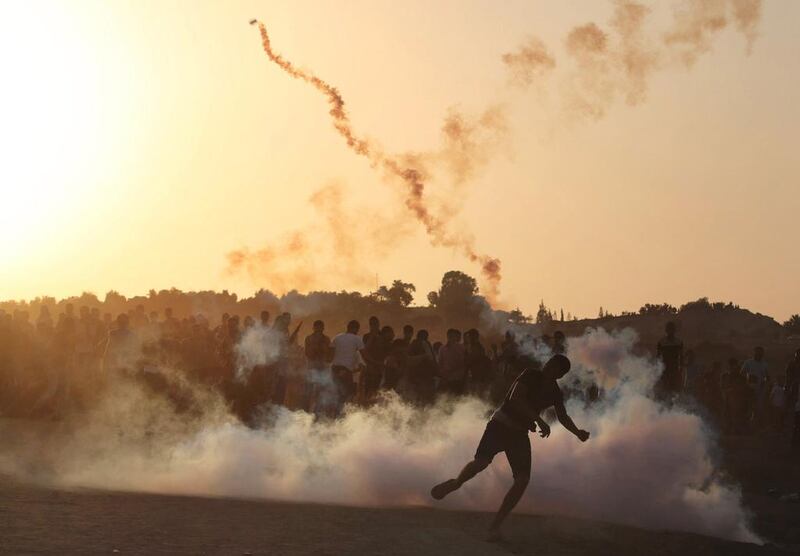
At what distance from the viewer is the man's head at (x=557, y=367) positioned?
491 inches

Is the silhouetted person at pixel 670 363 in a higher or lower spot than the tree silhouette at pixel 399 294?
lower

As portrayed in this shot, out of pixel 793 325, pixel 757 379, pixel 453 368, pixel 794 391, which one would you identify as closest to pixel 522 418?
pixel 453 368

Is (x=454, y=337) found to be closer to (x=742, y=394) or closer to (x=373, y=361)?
(x=373, y=361)

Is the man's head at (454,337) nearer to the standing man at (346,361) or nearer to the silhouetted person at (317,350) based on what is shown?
the standing man at (346,361)

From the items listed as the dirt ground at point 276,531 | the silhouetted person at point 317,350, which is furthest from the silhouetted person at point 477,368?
the dirt ground at point 276,531

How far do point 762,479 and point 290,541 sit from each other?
10449 mm

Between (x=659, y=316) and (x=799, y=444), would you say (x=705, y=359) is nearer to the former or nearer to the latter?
(x=659, y=316)

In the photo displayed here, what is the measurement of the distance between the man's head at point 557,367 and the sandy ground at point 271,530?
1.45m

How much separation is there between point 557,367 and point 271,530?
2.98m

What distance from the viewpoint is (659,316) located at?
63406mm

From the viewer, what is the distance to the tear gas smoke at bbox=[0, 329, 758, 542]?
1453cm

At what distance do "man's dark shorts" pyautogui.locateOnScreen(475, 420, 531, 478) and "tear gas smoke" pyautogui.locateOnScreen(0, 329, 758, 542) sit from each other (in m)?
1.84

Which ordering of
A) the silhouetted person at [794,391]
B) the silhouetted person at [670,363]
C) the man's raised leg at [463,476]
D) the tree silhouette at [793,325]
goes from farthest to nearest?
the tree silhouette at [793,325] < the silhouetted person at [794,391] < the silhouetted person at [670,363] < the man's raised leg at [463,476]

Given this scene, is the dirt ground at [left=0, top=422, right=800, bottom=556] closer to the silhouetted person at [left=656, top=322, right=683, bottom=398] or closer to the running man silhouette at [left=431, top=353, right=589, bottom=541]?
the running man silhouette at [left=431, top=353, right=589, bottom=541]
